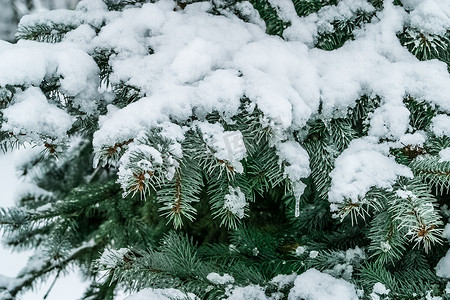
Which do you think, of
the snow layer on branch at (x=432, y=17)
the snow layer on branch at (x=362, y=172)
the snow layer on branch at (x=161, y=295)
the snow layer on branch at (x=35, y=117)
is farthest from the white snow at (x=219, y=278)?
the snow layer on branch at (x=432, y=17)

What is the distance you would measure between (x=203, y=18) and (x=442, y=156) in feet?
2.92

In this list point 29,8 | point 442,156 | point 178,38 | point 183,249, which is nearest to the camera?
point 442,156

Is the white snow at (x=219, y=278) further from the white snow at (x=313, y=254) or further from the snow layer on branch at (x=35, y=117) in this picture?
the snow layer on branch at (x=35, y=117)

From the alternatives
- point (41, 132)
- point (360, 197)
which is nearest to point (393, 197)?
point (360, 197)

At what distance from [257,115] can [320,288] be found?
22.9 inches

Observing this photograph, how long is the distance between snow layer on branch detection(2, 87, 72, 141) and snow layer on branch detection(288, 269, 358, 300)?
848mm

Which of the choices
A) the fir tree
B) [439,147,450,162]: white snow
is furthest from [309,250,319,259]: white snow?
[439,147,450,162]: white snow

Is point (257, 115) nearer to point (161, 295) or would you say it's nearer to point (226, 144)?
point (226, 144)

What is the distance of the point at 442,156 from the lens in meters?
1.17

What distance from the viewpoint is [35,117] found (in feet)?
3.53

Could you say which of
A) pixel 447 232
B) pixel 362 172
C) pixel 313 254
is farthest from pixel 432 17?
pixel 313 254

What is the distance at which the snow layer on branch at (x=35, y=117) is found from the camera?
3.45 feet

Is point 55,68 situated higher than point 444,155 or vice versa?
point 55,68

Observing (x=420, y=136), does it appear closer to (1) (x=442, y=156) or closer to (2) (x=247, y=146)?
(1) (x=442, y=156)
